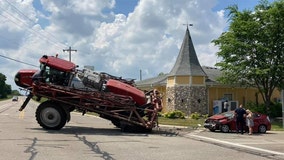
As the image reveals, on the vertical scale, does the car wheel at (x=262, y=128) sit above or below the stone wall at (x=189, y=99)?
below

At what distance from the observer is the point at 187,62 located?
39.4 metres

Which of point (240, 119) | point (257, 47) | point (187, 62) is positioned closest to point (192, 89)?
point (187, 62)

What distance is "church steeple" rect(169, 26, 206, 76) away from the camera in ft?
126

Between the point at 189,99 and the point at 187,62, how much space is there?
372 centimetres

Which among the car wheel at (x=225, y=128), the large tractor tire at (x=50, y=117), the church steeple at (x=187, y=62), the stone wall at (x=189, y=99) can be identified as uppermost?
the church steeple at (x=187, y=62)

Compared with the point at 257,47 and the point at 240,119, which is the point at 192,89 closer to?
the point at 257,47

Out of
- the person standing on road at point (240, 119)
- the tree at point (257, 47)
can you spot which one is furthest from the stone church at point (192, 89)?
the person standing on road at point (240, 119)

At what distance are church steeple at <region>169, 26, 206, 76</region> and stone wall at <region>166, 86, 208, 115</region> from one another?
139 centimetres

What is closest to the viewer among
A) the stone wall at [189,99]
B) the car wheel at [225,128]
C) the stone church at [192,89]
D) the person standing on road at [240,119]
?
the person standing on road at [240,119]

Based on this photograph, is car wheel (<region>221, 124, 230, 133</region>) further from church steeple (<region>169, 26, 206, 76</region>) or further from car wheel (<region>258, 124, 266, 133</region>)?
church steeple (<region>169, 26, 206, 76</region>)

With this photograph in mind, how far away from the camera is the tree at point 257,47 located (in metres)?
31.6

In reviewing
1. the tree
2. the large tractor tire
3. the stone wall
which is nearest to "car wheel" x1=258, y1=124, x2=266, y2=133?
the tree

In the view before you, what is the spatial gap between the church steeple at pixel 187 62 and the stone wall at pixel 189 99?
4.55 feet

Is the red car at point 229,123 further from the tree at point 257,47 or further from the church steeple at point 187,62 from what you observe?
the church steeple at point 187,62
